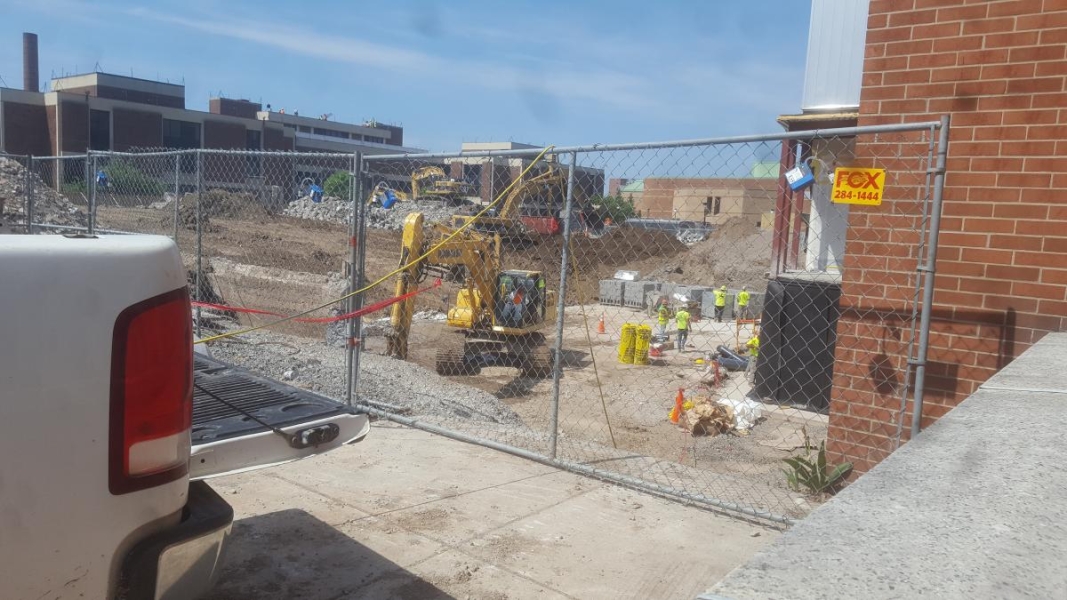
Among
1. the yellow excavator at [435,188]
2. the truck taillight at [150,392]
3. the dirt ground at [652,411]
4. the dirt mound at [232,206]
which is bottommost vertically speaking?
the dirt ground at [652,411]

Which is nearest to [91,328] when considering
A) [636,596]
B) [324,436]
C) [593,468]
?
[324,436]

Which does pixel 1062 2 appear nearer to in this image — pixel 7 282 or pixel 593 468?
pixel 593 468

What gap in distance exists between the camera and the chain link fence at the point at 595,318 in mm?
4539

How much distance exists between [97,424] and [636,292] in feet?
83.1

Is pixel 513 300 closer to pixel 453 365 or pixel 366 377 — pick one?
pixel 453 365

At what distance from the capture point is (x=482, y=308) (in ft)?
47.4

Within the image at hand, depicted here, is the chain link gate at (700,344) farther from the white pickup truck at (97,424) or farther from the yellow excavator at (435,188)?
the yellow excavator at (435,188)

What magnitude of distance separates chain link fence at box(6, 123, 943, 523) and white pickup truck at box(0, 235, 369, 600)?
828 millimetres

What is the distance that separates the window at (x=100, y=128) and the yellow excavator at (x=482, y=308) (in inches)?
1933

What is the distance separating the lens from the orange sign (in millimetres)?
4059

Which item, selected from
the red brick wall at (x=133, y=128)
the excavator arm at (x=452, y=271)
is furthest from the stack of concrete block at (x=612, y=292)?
the red brick wall at (x=133, y=128)

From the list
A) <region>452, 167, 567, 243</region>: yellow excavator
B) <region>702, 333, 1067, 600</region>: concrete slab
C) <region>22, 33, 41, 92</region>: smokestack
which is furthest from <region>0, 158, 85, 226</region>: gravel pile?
<region>22, 33, 41, 92</region>: smokestack

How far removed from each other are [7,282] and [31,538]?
0.62 m

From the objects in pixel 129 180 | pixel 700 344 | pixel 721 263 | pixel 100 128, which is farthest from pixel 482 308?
pixel 100 128
